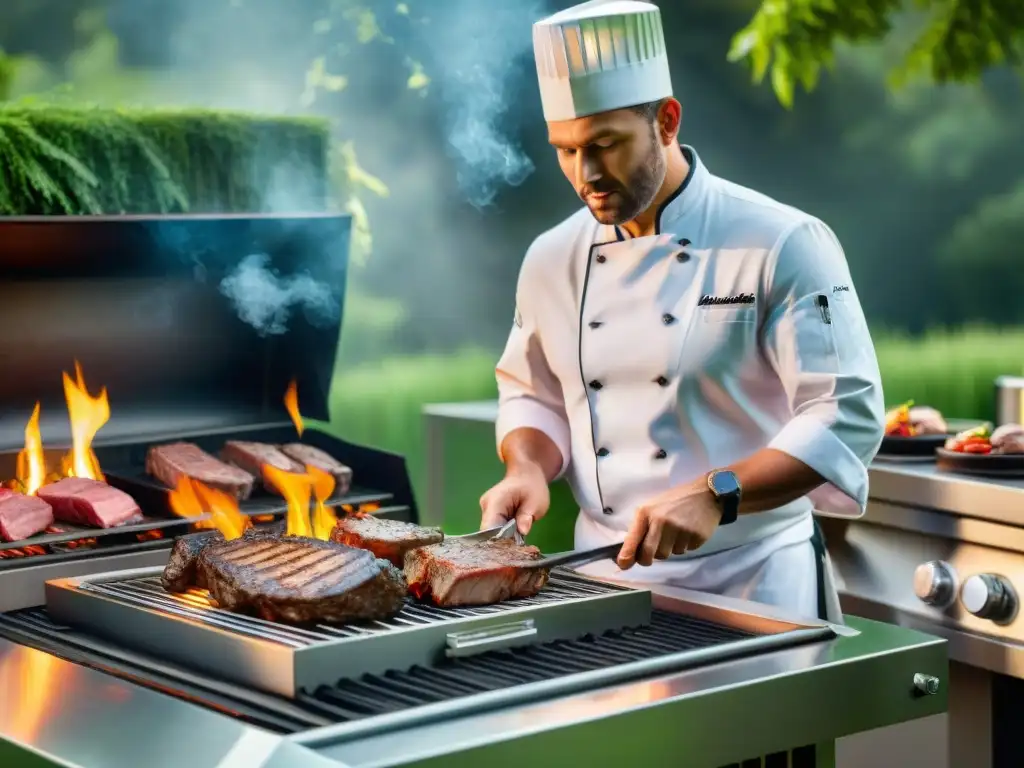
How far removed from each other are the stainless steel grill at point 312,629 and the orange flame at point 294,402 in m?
1.74

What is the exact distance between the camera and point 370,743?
152 cm

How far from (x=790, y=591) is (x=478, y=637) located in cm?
100

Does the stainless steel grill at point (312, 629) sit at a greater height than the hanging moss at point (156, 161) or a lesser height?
lesser

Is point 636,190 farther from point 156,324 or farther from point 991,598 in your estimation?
point 156,324

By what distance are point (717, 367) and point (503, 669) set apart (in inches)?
38.4

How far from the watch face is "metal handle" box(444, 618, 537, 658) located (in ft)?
1.70

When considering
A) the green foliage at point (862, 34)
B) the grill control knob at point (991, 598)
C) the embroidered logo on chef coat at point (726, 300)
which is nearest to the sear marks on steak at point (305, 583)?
the embroidered logo on chef coat at point (726, 300)

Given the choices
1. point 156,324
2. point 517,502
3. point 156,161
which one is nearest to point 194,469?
point 156,324

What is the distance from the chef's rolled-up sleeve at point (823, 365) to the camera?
2.45 metres

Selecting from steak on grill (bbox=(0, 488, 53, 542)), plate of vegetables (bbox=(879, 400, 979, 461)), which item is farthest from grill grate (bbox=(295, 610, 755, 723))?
plate of vegetables (bbox=(879, 400, 979, 461))

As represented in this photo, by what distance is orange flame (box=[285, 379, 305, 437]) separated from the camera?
12.9ft

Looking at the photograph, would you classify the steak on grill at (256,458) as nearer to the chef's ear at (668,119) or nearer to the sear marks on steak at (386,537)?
the sear marks on steak at (386,537)

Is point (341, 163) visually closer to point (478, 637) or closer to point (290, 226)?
point (290, 226)

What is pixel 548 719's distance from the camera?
5.22 ft
